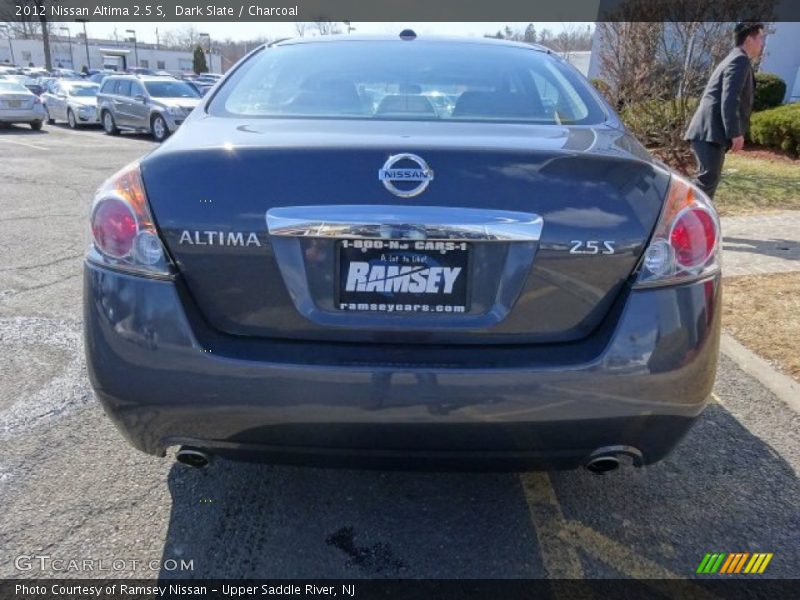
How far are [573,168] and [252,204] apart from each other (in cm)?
89

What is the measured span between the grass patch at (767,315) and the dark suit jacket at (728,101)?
140 cm

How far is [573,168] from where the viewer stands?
175 cm

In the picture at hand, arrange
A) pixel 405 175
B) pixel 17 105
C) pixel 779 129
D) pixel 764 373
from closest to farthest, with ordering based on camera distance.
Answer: pixel 405 175
pixel 764 373
pixel 779 129
pixel 17 105

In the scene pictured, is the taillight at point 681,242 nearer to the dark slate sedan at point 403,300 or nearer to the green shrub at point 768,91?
the dark slate sedan at point 403,300

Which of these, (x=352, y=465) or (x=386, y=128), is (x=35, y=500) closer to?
(x=352, y=465)

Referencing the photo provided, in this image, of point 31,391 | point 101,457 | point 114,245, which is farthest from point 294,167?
point 31,391

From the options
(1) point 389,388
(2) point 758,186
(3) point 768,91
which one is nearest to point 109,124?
(2) point 758,186

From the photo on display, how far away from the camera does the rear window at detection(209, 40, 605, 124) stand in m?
2.34


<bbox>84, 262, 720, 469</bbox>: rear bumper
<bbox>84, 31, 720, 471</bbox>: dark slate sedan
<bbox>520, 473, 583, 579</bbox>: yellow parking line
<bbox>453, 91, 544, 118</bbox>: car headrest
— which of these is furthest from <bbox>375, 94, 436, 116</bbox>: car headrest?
<bbox>520, 473, 583, 579</bbox>: yellow parking line

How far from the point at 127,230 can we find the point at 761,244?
632cm

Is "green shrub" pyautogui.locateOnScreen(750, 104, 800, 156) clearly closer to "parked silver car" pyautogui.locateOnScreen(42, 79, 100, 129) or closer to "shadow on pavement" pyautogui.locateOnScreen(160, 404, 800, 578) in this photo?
"shadow on pavement" pyautogui.locateOnScreen(160, 404, 800, 578)

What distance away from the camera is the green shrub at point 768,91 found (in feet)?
47.8

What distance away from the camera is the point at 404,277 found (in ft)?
5.59

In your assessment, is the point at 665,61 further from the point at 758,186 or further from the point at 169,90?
the point at 169,90
